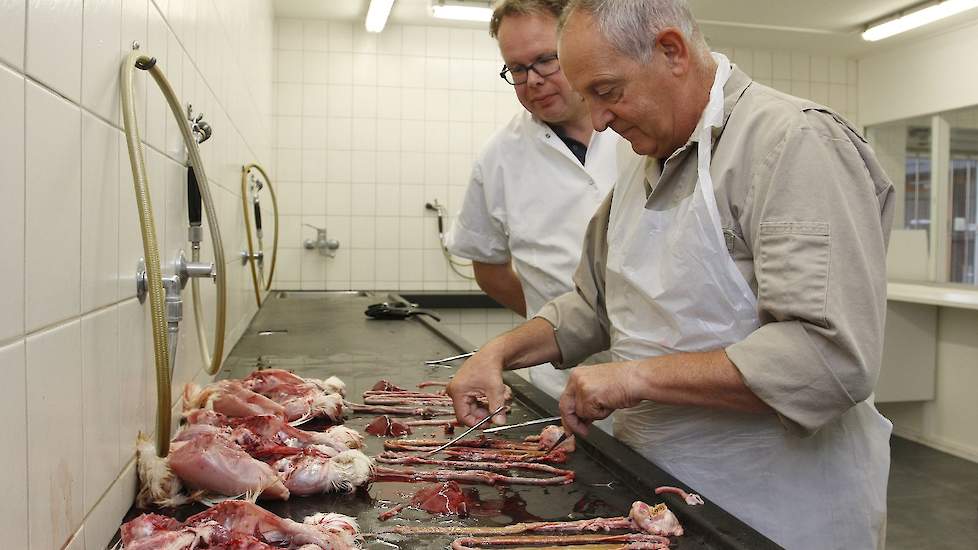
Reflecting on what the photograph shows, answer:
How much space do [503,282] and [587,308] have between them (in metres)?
1.02

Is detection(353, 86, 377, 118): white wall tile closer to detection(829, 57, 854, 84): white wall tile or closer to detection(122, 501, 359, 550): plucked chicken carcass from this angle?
detection(829, 57, 854, 84): white wall tile

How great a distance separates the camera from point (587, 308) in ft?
6.47

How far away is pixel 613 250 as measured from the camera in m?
1.75

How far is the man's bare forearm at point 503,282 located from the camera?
116 inches

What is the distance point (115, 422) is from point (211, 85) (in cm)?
157

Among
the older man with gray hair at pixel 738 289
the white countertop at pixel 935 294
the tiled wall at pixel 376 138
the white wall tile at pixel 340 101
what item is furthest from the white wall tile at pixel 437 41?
the older man with gray hair at pixel 738 289

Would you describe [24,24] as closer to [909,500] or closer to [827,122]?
[827,122]

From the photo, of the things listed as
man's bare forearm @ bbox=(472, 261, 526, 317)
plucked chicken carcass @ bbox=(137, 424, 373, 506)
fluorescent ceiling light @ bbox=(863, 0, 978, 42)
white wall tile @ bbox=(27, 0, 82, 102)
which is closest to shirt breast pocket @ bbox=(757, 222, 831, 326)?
plucked chicken carcass @ bbox=(137, 424, 373, 506)

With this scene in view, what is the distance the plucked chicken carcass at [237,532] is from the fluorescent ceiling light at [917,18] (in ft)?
17.8

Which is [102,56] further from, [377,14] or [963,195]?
[963,195]

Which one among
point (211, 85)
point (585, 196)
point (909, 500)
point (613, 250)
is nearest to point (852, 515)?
point (613, 250)

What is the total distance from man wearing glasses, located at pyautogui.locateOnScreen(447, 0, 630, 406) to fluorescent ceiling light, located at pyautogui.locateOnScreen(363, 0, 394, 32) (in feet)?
9.71

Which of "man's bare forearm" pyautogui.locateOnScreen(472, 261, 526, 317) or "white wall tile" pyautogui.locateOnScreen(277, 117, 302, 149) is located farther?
"white wall tile" pyautogui.locateOnScreen(277, 117, 302, 149)

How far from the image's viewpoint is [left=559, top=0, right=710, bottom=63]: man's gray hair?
146 centimetres
